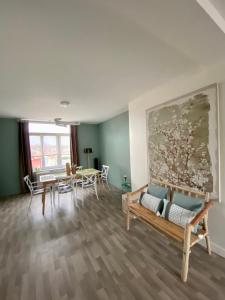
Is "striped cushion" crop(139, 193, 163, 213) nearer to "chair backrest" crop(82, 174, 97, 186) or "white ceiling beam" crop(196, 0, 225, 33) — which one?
"chair backrest" crop(82, 174, 97, 186)

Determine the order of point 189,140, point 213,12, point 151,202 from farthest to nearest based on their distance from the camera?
point 151,202, point 189,140, point 213,12

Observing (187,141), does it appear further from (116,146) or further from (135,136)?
(116,146)

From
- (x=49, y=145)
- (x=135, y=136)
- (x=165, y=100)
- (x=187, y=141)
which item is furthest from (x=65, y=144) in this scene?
(x=187, y=141)

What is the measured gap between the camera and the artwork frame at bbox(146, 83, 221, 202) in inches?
69.8

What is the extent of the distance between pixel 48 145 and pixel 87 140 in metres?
1.47

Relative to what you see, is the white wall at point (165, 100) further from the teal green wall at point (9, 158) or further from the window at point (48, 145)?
the teal green wall at point (9, 158)

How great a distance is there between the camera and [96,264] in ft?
5.69

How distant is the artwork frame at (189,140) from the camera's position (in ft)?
5.82

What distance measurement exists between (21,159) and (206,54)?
511cm

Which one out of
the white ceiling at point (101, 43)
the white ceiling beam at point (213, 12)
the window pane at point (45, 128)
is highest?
the white ceiling at point (101, 43)

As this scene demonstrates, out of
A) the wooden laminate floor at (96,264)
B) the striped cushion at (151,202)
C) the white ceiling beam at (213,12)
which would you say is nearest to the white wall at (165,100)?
the wooden laminate floor at (96,264)

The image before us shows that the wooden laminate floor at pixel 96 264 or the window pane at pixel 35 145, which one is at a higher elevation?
the window pane at pixel 35 145

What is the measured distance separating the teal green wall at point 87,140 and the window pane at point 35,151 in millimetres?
1439

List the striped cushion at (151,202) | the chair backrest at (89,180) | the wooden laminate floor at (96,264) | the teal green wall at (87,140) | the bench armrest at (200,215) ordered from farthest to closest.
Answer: the teal green wall at (87,140), the chair backrest at (89,180), the striped cushion at (151,202), the bench armrest at (200,215), the wooden laminate floor at (96,264)
